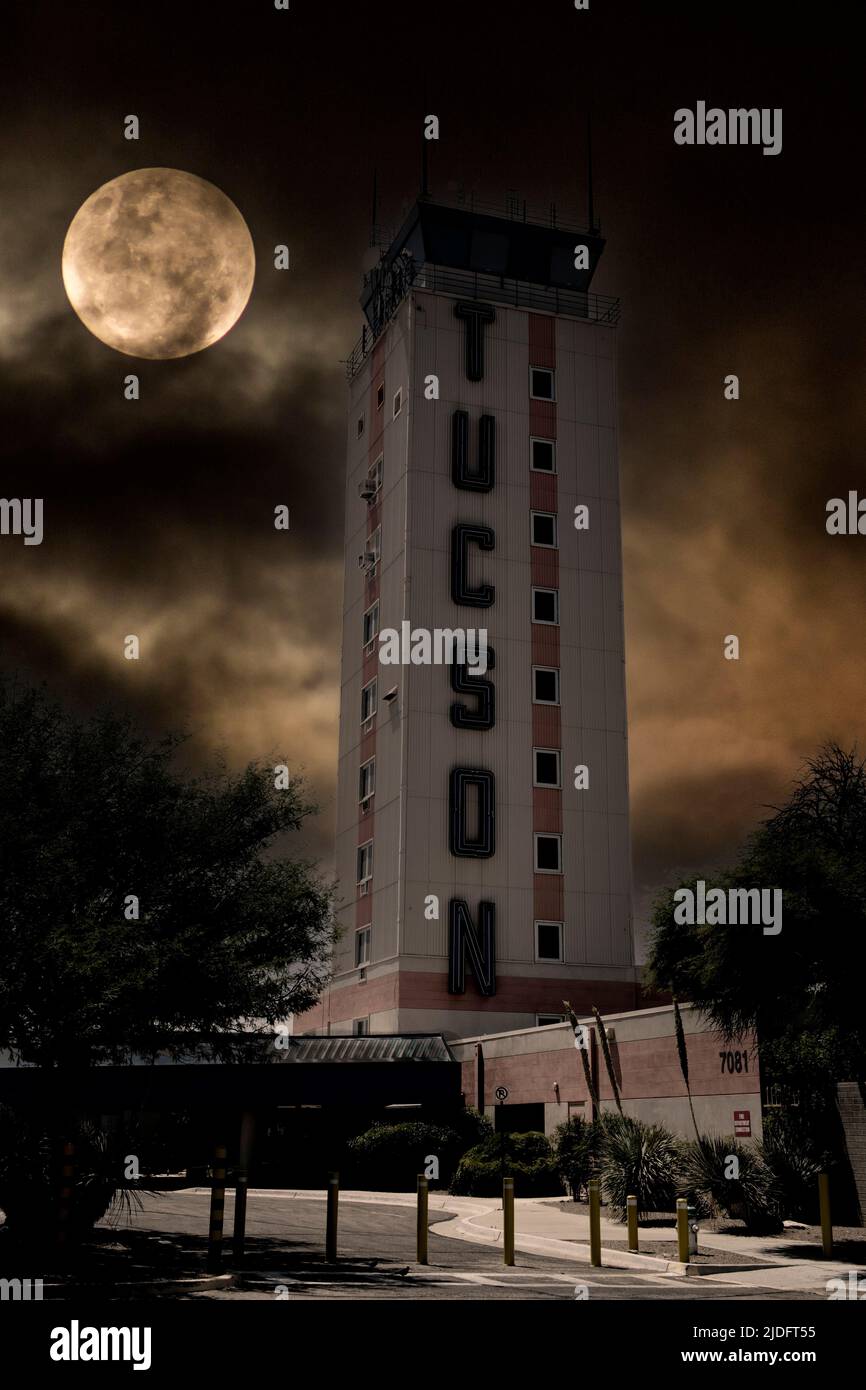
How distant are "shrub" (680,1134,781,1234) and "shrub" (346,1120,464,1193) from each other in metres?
16.8

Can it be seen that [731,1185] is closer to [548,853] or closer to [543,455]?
[548,853]

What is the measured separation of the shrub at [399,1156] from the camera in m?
41.8

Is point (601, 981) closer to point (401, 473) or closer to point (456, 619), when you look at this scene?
point (456, 619)

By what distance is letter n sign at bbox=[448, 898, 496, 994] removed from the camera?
179 ft

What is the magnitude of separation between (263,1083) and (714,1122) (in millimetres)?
19047

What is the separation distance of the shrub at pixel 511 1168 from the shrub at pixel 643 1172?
10045 mm

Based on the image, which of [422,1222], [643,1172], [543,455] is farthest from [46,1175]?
[543,455]

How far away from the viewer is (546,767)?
5825cm

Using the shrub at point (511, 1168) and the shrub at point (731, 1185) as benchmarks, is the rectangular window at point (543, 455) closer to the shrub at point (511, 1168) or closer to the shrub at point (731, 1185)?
the shrub at point (511, 1168)

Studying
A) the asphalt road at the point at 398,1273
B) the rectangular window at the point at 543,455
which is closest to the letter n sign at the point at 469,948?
the rectangular window at the point at 543,455

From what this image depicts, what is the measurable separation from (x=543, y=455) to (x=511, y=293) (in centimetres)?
937

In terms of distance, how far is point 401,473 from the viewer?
6088 cm
